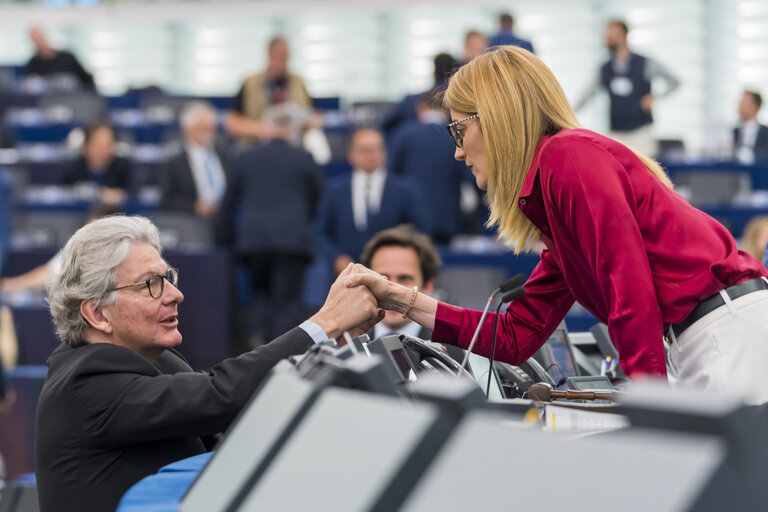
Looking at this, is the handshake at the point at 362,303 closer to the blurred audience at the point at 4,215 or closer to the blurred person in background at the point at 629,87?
the blurred audience at the point at 4,215

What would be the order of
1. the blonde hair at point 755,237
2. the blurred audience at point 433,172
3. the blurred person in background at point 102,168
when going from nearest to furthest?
the blonde hair at point 755,237
the blurred audience at point 433,172
the blurred person in background at point 102,168

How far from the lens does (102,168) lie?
8.52 metres

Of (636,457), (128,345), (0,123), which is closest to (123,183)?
(0,123)

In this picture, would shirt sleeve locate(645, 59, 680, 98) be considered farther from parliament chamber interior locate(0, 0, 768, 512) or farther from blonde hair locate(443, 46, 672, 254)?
blonde hair locate(443, 46, 672, 254)

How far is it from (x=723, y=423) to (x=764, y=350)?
1136mm

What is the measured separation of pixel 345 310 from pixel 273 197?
4.45 m

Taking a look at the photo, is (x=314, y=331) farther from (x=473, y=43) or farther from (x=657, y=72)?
(x=657, y=72)

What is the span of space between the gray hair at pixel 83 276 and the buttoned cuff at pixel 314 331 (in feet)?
1.53

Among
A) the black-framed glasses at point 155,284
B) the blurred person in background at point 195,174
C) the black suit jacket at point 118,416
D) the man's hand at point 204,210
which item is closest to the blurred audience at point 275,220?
the man's hand at point 204,210

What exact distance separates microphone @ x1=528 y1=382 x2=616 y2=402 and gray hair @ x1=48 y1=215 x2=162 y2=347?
3.17 ft

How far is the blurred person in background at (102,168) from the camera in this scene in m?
8.42

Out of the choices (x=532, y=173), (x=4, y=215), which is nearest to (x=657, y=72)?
(x=4, y=215)

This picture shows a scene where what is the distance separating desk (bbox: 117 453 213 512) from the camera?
1562 millimetres

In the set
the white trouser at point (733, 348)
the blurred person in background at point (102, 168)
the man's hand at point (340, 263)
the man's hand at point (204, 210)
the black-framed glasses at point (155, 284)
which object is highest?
the black-framed glasses at point (155, 284)
